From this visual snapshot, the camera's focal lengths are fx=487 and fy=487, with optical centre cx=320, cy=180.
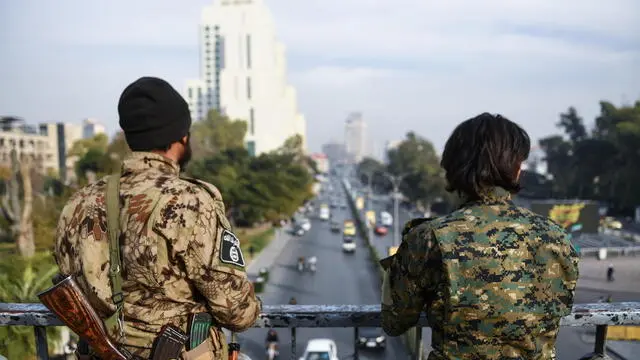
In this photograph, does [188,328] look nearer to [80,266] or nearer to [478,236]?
[80,266]

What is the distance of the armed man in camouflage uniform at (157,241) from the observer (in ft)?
4.52

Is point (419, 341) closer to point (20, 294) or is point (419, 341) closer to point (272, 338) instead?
point (20, 294)

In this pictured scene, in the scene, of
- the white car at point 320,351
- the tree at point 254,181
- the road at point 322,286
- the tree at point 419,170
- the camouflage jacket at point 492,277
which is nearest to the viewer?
the camouflage jacket at point 492,277

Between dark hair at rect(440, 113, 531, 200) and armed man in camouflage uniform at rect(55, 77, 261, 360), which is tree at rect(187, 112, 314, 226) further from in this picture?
dark hair at rect(440, 113, 531, 200)

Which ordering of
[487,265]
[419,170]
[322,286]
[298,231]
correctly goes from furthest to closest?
[419,170] → [298,231] → [322,286] → [487,265]

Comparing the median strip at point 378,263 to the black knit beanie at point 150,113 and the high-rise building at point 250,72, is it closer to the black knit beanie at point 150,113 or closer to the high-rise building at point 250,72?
the black knit beanie at point 150,113

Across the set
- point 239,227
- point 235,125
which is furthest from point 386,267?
point 235,125

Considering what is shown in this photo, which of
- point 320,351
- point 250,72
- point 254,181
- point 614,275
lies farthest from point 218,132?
point 320,351

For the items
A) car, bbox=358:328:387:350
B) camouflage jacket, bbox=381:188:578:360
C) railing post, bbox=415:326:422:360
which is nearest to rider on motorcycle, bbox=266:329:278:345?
car, bbox=358:328:387:350

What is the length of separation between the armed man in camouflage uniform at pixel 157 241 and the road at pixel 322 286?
9867 millimetres

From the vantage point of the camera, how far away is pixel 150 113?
1.44 m

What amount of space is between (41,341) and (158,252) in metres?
1.01

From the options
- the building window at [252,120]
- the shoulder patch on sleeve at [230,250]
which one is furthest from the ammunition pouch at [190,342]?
the building window at [252,120]

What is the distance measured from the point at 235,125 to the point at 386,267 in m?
49.7
